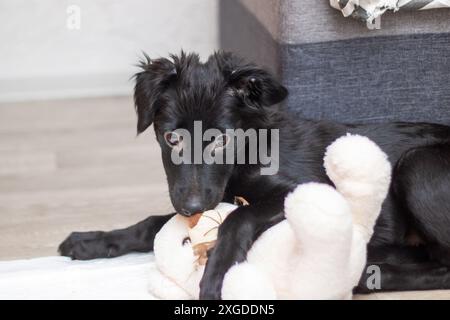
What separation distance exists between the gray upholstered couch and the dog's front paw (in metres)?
0.79

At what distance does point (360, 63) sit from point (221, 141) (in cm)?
71

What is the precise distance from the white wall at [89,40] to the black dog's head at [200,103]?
8.47 ft

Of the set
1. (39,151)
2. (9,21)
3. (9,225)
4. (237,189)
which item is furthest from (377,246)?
(9,21)

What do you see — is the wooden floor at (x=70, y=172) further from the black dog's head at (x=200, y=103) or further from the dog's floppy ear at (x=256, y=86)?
the dog's floppy ear at (x=256, y=86)

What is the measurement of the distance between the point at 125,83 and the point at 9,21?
820mm

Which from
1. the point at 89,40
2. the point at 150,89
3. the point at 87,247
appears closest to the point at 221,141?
the point at 150,89

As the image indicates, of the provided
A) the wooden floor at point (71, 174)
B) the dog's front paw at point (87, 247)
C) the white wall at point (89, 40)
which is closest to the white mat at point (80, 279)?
the dog's front paw at point (87, 247)

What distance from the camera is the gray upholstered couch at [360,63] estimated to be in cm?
238

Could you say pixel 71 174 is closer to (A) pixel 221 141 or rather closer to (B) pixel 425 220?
(A) pixel 221 141

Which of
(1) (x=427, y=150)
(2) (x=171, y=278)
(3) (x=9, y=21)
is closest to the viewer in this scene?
(2) (x=171, y=278)

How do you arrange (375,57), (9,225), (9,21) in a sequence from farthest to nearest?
(9,21) < (9,225) < (375,57)

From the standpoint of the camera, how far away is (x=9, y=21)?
4.46m

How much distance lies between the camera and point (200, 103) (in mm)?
1948
